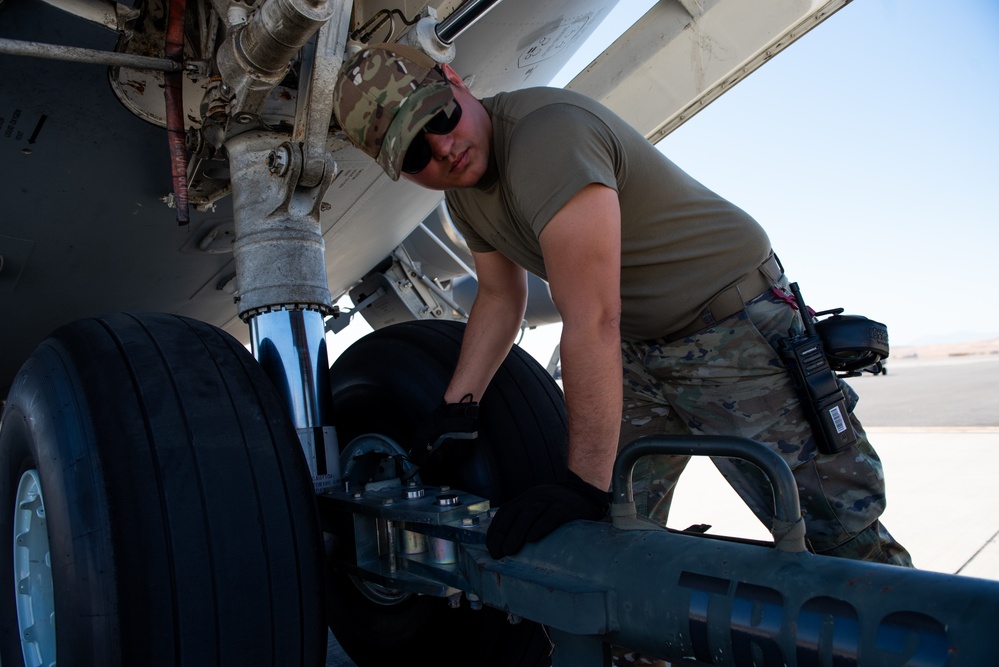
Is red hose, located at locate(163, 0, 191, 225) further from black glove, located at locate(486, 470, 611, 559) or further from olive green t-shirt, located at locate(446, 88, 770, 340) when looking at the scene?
black glove, located at locate(486, 470, 611, 559)

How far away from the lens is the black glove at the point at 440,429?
1.89 m

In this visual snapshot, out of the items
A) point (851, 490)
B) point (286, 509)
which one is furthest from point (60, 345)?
point (851, 490)

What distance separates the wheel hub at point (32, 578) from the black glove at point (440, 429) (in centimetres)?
78

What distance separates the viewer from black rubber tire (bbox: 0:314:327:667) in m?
1.24

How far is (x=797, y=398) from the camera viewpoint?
174 centimetres

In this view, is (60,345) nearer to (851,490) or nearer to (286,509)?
(286,509)

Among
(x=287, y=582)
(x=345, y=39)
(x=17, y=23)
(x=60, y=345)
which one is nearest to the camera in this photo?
(x=287, y=582)

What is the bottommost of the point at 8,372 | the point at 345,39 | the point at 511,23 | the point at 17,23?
the point at 8,372

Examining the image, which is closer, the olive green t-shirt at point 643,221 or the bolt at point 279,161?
the olive green t-shirt at point 643,221

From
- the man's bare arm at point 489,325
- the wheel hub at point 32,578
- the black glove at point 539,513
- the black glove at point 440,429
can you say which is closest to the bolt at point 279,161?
the man's bare arm at point 489,325

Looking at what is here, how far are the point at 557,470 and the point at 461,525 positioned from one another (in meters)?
0.70

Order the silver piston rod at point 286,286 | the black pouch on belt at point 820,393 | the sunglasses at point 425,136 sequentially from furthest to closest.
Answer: the silver piston rod at point 286,286 < the black pouch on belt at point 820,393 < the sunglasses at point 425,136

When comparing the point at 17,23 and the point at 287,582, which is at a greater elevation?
the point at 17,23

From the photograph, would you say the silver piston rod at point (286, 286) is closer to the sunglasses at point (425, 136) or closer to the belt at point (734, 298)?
the sunglasses at point (425, 136)
